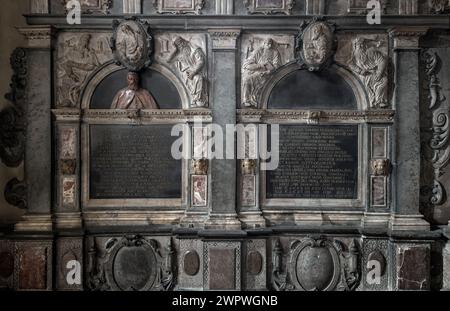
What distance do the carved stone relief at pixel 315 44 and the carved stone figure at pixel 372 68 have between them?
0.48m

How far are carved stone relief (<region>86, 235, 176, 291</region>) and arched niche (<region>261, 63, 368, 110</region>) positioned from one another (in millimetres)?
3395

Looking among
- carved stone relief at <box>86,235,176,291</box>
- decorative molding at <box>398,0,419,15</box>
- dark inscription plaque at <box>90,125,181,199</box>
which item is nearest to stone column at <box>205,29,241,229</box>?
dark inscription plaque at <box>90,125,181,199</box>

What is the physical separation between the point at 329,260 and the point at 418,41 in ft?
14.5

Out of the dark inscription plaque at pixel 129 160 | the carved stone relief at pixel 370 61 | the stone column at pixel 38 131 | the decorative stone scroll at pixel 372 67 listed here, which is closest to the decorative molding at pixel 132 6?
the stone column at pixel 38 131

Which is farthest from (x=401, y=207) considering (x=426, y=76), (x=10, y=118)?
(x=10, y=118)

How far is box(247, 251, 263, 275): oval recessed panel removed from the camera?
340 inches

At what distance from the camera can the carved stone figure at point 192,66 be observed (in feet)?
28.3

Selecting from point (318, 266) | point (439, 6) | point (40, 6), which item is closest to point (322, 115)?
point (318, 266)

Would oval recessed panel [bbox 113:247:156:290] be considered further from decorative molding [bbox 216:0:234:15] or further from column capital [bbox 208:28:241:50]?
decorative molding [bbox 216:0:234:15]

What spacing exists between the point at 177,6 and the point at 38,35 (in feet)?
8.50

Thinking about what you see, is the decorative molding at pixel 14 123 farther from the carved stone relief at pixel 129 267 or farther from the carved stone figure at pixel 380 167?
the carved stone figure at pixel 380 167

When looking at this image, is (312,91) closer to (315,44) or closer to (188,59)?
(315,44)

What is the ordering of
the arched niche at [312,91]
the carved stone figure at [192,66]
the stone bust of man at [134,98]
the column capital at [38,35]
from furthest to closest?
the arched niche at [312,91]
the stone bust of man at [134,98]
the carved stone figure at [192,66]
the column capital at [38,35]

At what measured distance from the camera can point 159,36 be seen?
28.6ft
